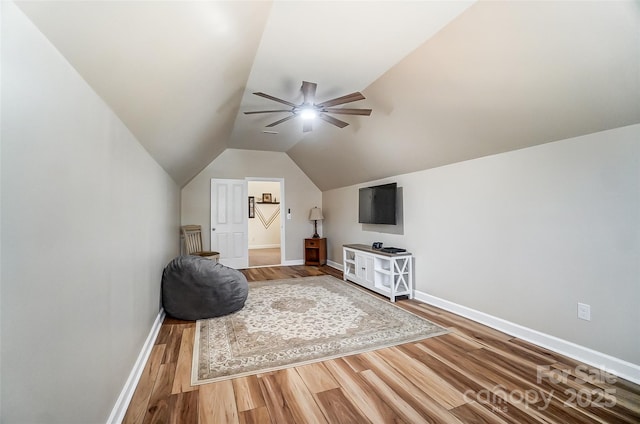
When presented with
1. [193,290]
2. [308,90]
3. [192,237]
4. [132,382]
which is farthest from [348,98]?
[192,237]

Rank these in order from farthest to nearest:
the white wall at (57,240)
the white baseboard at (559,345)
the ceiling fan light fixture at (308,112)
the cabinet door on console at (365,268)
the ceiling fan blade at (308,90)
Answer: the cabinet door on console at (365,268) → the ceiling fan light fixture at (308,112) → the ceiling fan blade at (308,90) → the white baseboard at (559,345) → the white wall at (57,240)

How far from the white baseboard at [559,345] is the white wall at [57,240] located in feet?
10.7

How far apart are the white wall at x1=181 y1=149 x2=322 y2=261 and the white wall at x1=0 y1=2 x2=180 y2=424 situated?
4277 millimetres

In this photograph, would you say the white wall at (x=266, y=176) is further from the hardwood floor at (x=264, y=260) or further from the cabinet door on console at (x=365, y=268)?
the cabinet door on console at (x=365, y=268)

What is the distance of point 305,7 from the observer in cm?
181

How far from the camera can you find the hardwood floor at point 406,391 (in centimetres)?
167

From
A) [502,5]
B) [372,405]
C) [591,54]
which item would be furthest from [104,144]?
[591,54]

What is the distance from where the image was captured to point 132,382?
1900 millimetres

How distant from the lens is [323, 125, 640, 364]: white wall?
2061mm

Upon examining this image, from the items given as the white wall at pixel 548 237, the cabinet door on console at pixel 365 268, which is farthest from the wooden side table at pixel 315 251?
the white wall at pixel 548 237

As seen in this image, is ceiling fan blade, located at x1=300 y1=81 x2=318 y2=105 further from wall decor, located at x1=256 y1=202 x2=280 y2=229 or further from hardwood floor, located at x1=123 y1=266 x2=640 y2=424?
wall decor, located at x1=256 y1=202 x2=280 y2=229

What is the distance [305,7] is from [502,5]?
1.21 m

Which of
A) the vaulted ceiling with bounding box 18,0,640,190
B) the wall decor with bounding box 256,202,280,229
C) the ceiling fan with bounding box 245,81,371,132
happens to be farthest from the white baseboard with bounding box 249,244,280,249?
the ceiling fan with bounding box 245,81,371,132

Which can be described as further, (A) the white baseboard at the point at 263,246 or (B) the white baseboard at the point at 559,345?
(A) the white baseboard at the point at 263,246
